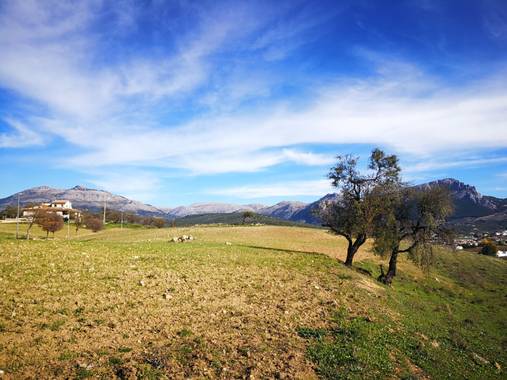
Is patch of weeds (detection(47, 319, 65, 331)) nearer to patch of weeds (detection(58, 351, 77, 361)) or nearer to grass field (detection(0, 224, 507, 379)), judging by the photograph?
grass field (detection(0, 224, 507, 379))

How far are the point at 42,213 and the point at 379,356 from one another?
281 ft

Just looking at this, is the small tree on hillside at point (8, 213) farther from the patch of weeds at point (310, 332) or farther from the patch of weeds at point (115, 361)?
the patch of weeds at point (310, 332)

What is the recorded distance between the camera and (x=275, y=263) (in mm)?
32906

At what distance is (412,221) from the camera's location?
41688 mm

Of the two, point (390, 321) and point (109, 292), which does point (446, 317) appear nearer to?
point (390, 321)

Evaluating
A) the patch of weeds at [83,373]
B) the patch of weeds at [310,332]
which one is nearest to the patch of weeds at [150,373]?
the patch of weeds at [83,373]

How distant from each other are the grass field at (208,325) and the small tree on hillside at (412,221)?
10.4 m

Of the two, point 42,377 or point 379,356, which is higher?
point 42,377

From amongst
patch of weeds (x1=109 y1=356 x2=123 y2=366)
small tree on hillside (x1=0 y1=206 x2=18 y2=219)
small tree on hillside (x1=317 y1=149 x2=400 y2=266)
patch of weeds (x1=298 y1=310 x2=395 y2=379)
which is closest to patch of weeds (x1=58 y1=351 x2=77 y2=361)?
patch of weeds (x1=109 y1=356 x2=123 y2=366)

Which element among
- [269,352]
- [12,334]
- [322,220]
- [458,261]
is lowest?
[458,261]

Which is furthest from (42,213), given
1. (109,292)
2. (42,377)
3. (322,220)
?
(42,377)

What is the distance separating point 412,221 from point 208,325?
33824 mm

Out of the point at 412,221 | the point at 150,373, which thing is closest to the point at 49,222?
the point at 412,221

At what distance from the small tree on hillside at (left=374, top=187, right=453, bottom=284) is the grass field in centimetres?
1042
